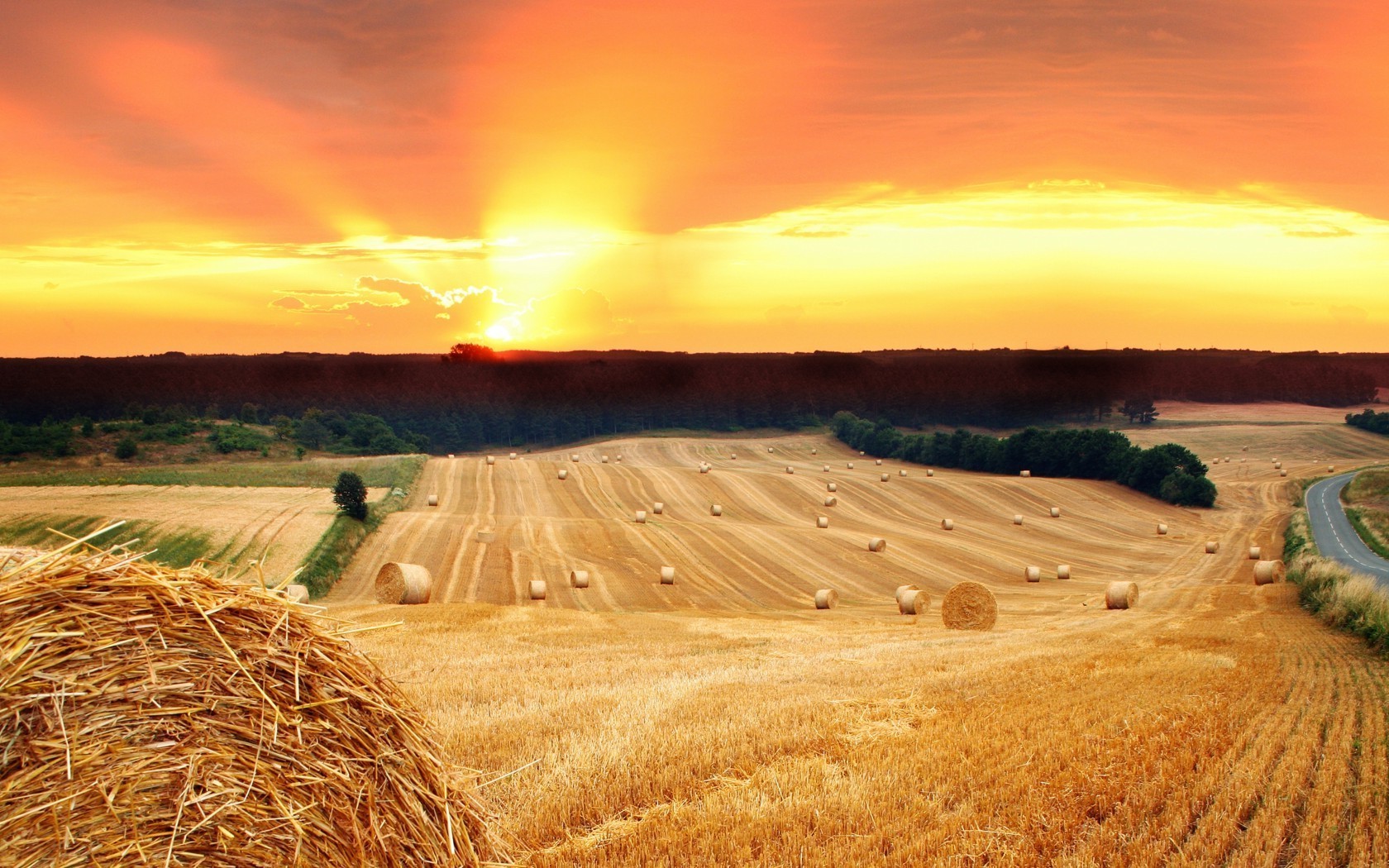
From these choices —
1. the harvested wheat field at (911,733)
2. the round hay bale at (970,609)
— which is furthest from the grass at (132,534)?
the round hay bale at (970,609)

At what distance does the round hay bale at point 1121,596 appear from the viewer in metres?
Result: 31.9

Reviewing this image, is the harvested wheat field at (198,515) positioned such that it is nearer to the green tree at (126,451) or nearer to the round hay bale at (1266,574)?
the green tree at (126,451)

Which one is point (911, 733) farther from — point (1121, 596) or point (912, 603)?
point (1121, 596)

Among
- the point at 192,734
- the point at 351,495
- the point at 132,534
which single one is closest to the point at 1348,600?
the point at 192,734

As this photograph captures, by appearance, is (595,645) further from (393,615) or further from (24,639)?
(24,639)

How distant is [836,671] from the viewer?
13.1 meters

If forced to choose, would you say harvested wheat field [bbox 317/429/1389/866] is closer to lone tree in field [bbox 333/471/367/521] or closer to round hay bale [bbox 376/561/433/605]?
round hay bale [bbox 376/561/433/605]

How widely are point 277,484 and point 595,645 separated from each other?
4517 cm

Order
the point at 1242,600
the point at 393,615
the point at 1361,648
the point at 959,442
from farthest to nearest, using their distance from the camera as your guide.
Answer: the point at 959,442, the point at 1242,600, the point at 393,615, the point at 1361,648

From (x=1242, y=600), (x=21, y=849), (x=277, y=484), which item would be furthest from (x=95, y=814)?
(x=277, y=484)

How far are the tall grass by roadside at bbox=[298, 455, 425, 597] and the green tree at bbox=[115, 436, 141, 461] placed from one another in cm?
2508

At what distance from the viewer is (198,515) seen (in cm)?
4275

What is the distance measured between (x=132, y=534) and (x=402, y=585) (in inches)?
710

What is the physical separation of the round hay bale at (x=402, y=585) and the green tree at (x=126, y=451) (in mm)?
49906
